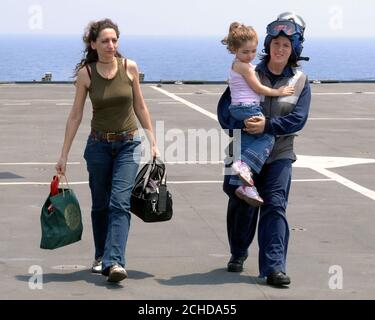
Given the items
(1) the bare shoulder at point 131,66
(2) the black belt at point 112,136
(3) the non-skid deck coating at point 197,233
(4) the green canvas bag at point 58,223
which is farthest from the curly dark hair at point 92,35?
(3) the non-skid deck coating at point 197,233

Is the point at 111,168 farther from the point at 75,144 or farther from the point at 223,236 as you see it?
the point at 75,144

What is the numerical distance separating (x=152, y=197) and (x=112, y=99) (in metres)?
0.87

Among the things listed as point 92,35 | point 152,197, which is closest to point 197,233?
point 152,197

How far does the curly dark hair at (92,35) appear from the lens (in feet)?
32.3

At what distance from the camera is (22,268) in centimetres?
1022

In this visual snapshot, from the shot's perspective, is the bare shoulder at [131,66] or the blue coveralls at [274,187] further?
the bare shoulder at [131,66]

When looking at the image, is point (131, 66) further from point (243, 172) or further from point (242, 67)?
point (243, 172)

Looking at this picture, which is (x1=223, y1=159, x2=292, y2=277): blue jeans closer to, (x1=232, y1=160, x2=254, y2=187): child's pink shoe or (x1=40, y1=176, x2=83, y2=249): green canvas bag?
(x1=232, y1=160, x2=254, y2=187): child's pink shoe

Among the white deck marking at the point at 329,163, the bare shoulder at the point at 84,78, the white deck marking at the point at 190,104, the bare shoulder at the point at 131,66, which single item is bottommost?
the white deck marking at the point at 190,104

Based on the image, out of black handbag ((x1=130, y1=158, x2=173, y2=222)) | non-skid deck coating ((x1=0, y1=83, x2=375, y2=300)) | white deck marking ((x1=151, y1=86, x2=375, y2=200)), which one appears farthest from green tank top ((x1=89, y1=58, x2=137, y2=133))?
white deck marking ((x1=151, y1=86, x2=375, y2=200))

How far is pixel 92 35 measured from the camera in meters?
9.88

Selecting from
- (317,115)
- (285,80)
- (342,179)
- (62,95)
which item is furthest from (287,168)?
(62,95)

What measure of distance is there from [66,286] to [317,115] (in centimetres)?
1664

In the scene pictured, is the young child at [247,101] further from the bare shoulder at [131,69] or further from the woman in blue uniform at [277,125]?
the bare shoulder at [131,69]
